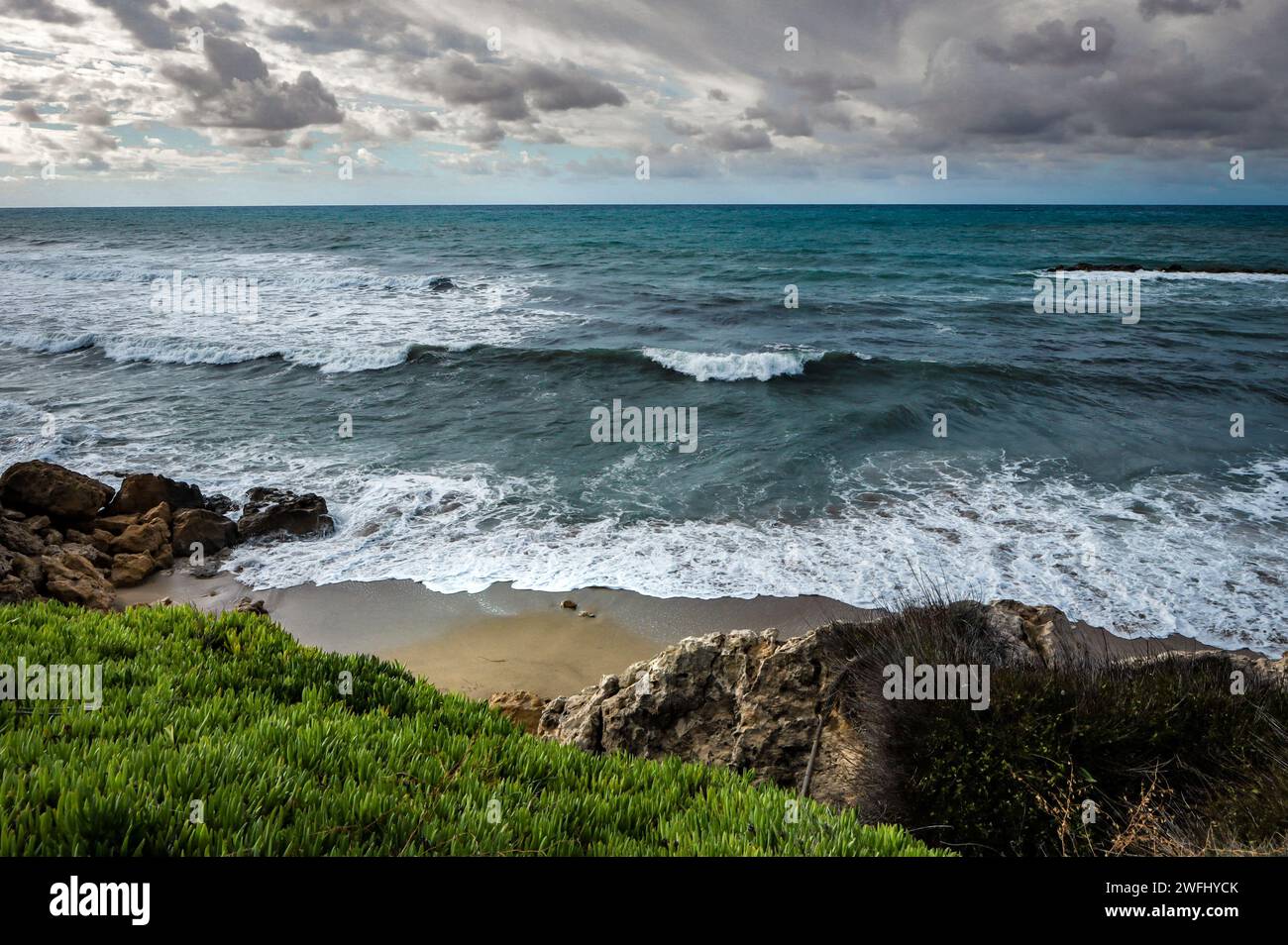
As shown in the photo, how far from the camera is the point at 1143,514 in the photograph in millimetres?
13906

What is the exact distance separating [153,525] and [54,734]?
401 inches

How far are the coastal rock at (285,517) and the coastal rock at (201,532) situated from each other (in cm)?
27

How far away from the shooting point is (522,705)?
Result: 8.53 meters

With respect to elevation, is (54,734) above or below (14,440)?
below

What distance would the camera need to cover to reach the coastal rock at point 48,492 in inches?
500

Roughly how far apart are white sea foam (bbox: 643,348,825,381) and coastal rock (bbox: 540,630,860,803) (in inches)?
738

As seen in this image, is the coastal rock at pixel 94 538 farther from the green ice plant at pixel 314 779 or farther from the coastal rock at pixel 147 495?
the green ice plant at pixel 314 779

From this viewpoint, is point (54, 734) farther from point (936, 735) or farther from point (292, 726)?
point (936, 735)

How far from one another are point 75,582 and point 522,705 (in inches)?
279

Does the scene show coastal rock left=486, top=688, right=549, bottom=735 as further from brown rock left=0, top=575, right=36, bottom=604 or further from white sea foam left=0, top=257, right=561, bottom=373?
white sea foam left=0, top=257, right=561, bottom=373

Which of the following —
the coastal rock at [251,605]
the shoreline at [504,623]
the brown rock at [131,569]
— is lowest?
the shoreline at [504,623]

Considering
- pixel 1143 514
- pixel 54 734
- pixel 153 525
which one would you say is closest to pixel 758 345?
pixel 1143 514

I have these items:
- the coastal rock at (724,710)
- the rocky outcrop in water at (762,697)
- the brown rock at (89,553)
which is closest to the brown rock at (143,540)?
the brown rock at (89,553)

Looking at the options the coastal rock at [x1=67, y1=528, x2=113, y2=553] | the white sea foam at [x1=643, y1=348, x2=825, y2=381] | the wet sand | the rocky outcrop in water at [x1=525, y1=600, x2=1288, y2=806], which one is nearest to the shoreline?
the wet sand
